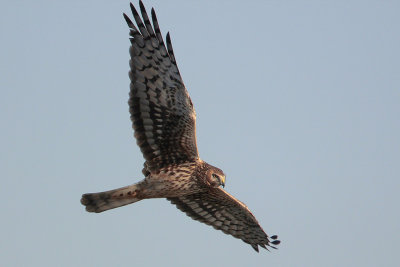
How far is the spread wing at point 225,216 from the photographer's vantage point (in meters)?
13.6

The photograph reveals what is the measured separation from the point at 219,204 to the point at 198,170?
1.62 meters

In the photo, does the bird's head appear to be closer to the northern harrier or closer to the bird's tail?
Result: the northern harrier

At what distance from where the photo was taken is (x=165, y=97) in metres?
12.1

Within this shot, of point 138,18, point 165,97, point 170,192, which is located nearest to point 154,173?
point 170,192

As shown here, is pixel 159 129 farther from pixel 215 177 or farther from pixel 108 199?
pixel 108 199

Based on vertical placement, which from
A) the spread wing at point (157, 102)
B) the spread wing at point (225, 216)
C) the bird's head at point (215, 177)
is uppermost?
the spread wing at point (157, 102)

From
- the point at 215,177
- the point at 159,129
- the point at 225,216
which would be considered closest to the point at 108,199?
the point at 159,129

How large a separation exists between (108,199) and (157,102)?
66.0 inches

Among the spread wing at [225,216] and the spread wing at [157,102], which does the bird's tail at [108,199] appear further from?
the spread wing at [225,216]

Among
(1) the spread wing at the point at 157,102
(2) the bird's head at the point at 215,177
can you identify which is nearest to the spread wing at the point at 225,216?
(2) the bird's head at the point at 215,177

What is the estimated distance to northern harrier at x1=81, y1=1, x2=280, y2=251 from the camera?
11.9m

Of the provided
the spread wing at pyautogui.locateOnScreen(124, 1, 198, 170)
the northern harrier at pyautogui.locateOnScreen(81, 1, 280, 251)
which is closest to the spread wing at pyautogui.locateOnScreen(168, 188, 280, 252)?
the northern harrier at pyautogui.locateOnScreen(81, 1, 280, 251)

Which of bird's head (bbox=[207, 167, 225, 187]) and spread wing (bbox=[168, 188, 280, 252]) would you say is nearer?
bird's head (bbox=[207, 167, 225, 187])

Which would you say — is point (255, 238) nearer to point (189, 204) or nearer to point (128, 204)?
point (189, 204)
